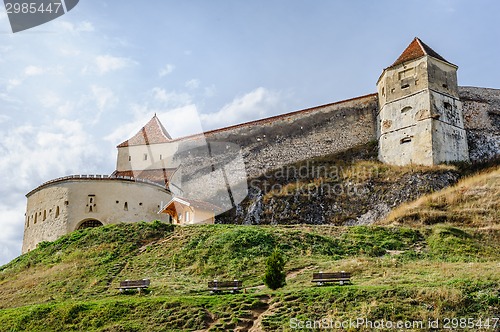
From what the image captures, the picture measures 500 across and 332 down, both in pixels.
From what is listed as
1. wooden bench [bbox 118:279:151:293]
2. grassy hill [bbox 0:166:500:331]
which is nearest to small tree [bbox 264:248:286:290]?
grassy hill [bbox 0:166:500:331]

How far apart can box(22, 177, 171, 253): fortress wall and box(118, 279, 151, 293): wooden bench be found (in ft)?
40.8

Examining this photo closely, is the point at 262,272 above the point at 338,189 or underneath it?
underneath

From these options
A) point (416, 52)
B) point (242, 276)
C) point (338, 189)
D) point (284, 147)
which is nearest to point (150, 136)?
point (284, 147)

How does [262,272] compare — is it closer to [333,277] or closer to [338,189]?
[333,277]

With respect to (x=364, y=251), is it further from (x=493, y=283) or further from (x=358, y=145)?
(x=358, y=145)

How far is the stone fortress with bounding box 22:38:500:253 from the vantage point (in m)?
32.8

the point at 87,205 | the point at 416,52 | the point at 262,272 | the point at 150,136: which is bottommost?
the point at 262,272

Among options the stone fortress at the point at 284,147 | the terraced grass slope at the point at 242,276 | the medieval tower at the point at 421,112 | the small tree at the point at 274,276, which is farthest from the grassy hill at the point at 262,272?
the stone fortress at the point at 284,147

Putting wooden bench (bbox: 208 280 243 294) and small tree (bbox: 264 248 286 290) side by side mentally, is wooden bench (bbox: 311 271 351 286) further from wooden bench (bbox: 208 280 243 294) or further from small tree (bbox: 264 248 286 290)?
wooden bench (bbox: 208 280 243 294)

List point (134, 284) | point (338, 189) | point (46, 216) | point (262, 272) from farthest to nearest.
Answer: point (338, 189), point (46, 216), point (262, 272), point (134, 284)

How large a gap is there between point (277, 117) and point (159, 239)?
14978 mm

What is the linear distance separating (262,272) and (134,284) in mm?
4497

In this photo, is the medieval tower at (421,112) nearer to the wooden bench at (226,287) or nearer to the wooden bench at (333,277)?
the wooden bench at (333,277)

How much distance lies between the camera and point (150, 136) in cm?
4362
